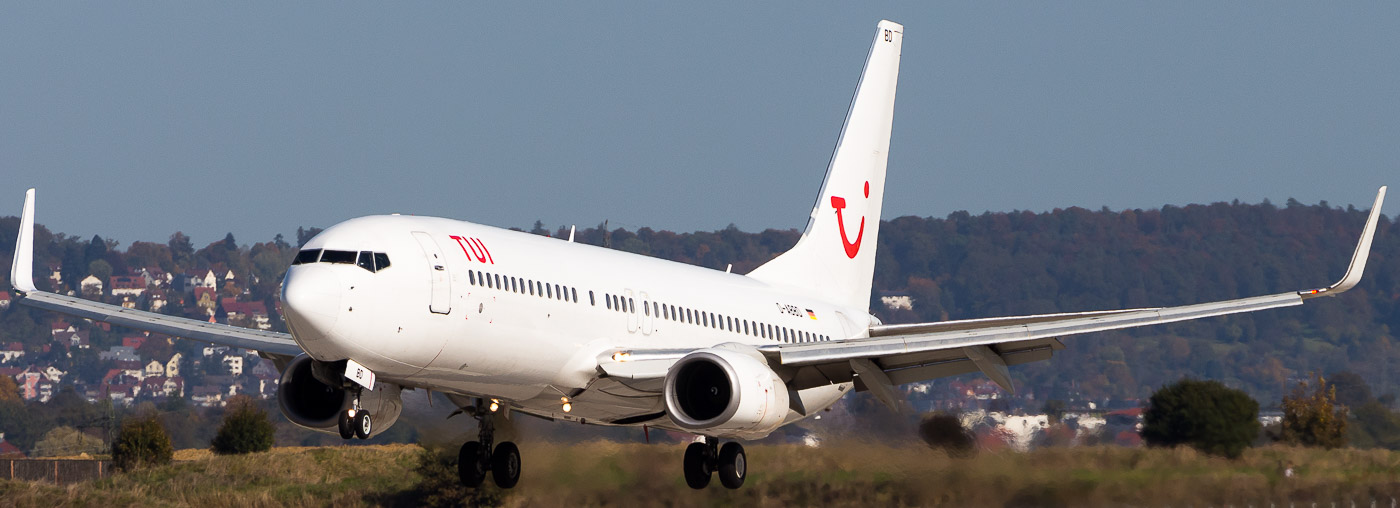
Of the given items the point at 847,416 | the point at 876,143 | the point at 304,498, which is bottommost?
the point at 304,498

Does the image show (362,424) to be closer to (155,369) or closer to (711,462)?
(711,462)

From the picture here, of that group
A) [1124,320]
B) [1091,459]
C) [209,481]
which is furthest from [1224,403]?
[209,481]

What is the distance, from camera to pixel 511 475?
30.2m

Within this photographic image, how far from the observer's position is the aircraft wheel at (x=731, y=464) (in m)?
28.8

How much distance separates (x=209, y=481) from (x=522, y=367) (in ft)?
105

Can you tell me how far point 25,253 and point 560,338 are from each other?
966 centimetres

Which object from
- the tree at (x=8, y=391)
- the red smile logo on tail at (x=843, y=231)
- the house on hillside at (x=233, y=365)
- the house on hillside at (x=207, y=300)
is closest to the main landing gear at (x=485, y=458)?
the red smile logo on tail at (x=843, y=231)

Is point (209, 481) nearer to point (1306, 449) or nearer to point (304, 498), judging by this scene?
point (304, 498)

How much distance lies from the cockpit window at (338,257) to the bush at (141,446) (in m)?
39.8

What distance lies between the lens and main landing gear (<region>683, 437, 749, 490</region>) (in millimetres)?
28797

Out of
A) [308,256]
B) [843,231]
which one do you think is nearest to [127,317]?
[308,256]

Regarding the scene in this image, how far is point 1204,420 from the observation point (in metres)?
39.3

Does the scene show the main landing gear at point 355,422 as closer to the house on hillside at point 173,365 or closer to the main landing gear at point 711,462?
the main landing gear at point 711,462

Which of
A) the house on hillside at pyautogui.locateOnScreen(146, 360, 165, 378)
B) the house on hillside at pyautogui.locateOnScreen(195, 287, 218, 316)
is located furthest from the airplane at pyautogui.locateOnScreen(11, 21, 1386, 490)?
the house on hillside at pyautogui.locateOnScreen(146, 360, 165, 378)
